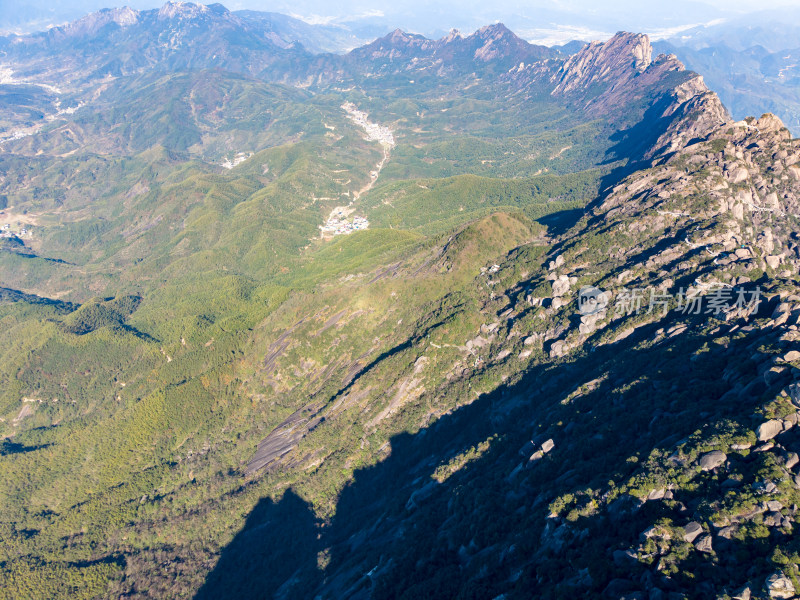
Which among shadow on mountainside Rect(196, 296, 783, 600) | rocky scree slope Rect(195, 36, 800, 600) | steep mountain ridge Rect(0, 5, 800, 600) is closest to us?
rocky scree slope Rect(195, 36, 800, 600)

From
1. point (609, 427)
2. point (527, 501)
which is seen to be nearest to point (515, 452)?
point (527, 501)

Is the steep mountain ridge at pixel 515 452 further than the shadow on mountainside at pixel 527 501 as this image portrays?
No

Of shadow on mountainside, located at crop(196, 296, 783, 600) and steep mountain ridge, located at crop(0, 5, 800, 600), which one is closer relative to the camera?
steep mountain ridge, located at crop(0, 5, 800, 600)

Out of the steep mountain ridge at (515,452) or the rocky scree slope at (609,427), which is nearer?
the rocky scree slope at (609,427)

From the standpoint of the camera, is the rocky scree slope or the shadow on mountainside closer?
the rocky scree slope

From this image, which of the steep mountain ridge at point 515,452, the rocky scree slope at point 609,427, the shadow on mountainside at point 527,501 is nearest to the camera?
the rocky scree slope at point 609,427

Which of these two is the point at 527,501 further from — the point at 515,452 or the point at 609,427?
the point at 609,427

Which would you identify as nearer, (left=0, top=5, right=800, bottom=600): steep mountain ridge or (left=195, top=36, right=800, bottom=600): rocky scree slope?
(left=195, top=36, right=800, bottom=600): rocky scree slope

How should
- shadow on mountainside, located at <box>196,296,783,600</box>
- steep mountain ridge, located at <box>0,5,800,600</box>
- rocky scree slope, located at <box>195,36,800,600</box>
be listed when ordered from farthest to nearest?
shadow on mountainside, located at <box>196,296,783,600</box> → steep mountain ridge, located at <box>0,5,800,600</box> → rocky scree slope, located at <box>195,36,800,600</box>

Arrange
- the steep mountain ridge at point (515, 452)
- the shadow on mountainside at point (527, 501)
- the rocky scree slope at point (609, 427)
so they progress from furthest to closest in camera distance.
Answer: the shadow on mountainside at point (527, 501)
the steep mountain ridge at point (515, 452)
the rocky scree slope at point (609, 427)
